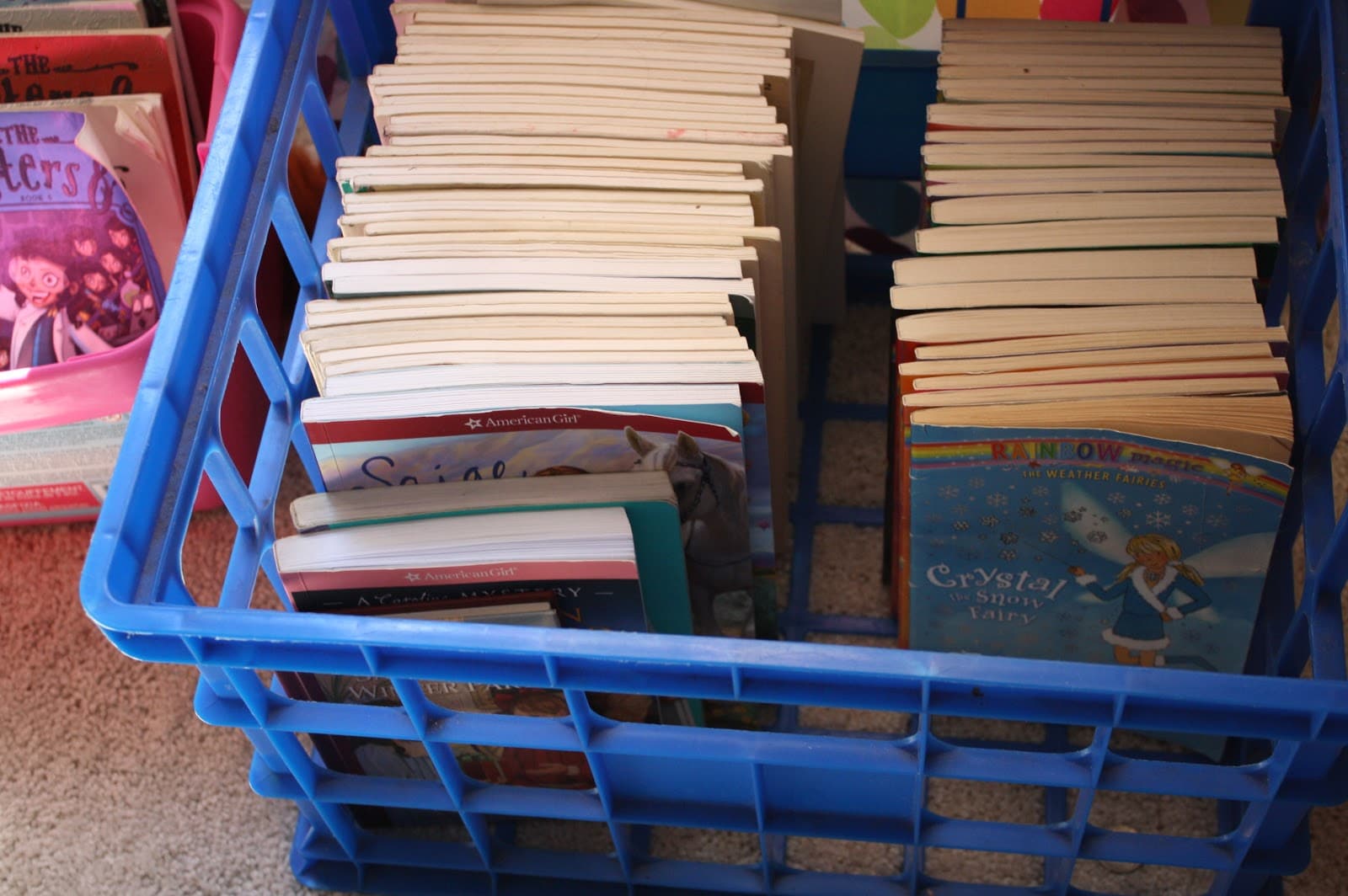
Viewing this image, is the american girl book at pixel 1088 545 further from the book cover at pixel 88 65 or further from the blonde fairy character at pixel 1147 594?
the book cover at pixel 88 65

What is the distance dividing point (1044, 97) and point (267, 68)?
1.72 feet

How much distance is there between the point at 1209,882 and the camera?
3.45 ft

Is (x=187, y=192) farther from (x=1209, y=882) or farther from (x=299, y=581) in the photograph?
(x=1209, y=882)

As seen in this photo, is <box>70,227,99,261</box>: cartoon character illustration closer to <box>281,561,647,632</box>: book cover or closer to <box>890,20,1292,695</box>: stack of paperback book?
<box>281,561,647,632</box>: book cover

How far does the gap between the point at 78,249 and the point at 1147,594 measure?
0.87 m

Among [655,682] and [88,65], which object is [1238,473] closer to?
[655,682]

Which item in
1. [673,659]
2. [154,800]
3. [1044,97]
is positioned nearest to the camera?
[673,659]

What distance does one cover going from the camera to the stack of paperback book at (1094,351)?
34.5 inches

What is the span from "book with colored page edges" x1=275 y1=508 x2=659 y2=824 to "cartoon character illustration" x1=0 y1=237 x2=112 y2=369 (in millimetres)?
408

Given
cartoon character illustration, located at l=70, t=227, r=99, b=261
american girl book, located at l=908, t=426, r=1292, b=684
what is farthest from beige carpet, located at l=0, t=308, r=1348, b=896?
cartoon character illustration, located at l=70, t=227, r=99, b=261

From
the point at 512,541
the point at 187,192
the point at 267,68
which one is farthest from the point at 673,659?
the point at 187,192

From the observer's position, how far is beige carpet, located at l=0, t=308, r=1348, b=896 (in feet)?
3.55

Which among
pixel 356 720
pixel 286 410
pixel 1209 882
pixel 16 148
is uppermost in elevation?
pixel 16 148

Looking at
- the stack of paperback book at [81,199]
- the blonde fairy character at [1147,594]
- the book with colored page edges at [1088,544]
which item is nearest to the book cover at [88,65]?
the stack of paperback book at [81,199]
